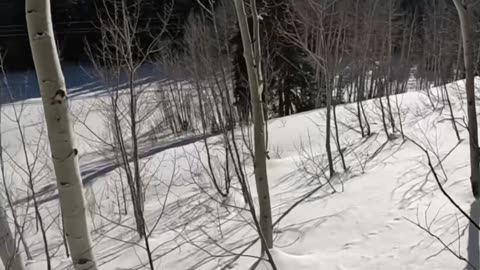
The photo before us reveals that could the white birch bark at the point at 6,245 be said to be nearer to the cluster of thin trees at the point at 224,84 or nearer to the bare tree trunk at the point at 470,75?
the cluster of thin trees at the point at 224,84

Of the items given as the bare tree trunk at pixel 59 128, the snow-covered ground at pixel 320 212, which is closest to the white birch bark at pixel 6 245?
the snow-covered ground at pixel 320 212

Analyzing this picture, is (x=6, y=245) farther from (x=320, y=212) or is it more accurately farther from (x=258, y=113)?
(x=320, y=212)

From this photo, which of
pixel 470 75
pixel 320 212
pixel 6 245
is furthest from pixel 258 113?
pixel 6 245

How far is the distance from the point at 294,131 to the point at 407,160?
557cm

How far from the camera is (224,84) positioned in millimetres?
6180

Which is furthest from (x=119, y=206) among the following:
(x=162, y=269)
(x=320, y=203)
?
(x=320, y=203)

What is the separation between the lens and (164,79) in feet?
65.1

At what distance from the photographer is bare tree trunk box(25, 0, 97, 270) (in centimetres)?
206

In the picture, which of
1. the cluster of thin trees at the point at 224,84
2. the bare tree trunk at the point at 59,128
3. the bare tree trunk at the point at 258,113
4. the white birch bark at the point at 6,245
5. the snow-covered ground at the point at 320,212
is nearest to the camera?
the bare tree trunk at the point at 59,128

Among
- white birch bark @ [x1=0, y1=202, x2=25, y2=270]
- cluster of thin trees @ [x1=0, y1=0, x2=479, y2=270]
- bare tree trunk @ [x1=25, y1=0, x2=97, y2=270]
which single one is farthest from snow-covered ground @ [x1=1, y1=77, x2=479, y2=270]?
bare tree trunk @ [x1=25, y1=0, x2=97, y2=270]

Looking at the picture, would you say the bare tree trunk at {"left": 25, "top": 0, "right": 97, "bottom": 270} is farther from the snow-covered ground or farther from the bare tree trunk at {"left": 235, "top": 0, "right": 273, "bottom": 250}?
the bare tree trunk at {"left": 235, "top": 0, "right": 273, "bottom": 250}

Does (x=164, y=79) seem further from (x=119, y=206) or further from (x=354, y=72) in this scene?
(x=119, y=206)

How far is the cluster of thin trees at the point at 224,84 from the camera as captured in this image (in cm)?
221

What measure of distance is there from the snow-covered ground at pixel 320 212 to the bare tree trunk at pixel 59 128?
60.7 inches
